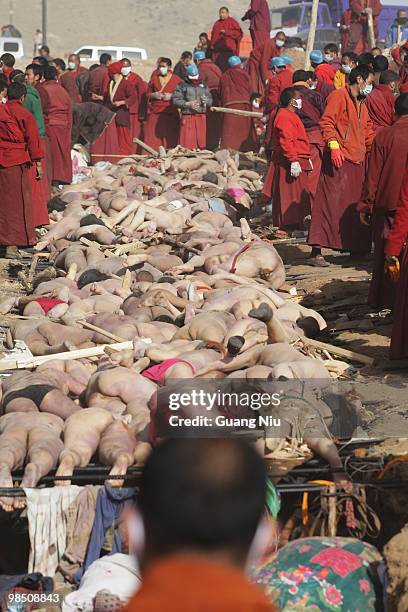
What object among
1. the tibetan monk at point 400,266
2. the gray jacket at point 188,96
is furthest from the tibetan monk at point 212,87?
the tibetan monk at point 400,266

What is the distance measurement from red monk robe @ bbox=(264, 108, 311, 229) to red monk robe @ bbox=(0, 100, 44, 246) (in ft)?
8.63

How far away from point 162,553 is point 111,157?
1909cm

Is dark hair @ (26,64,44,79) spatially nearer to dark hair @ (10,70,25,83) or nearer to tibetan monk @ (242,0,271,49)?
dark hair @ (10,70,25,83)

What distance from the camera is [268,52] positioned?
22.8 meters

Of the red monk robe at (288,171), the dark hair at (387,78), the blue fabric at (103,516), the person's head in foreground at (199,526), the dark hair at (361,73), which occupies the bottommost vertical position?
the blue fabric at (103,516)

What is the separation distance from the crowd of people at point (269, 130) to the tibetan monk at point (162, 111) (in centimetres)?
2

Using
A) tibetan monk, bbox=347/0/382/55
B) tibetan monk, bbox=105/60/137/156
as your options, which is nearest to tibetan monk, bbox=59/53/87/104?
tibetan monk, bbox=105/60/137/156

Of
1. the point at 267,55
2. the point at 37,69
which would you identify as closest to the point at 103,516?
the point at 37,69

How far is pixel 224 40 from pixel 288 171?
36.6 ft

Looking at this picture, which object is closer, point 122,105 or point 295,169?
point 295,169

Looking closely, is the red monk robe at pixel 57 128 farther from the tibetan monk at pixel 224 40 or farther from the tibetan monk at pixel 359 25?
the tibetan monk at pixel 359 25

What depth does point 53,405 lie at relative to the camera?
7.05 meters

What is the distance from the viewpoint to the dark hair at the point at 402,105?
877cm

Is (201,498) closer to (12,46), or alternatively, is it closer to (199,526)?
(199,526)
